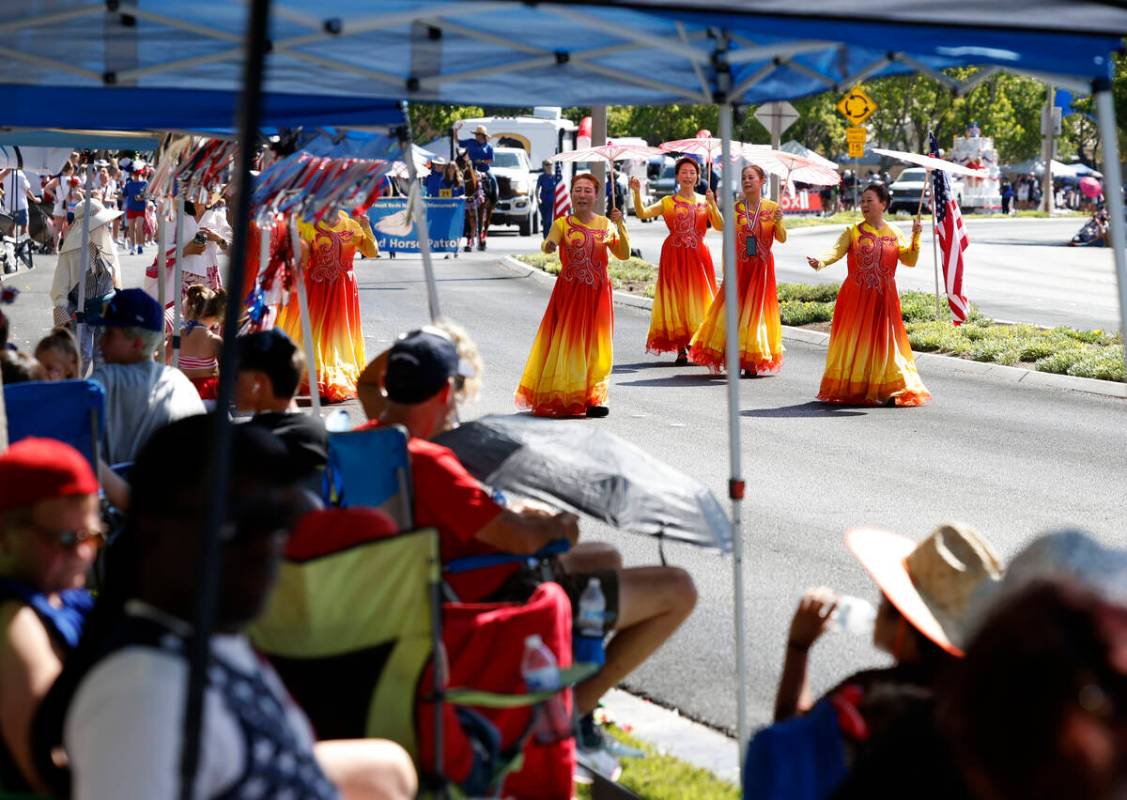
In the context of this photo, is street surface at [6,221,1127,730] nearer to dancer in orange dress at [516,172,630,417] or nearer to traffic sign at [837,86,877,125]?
dancer in orange dress at [516,172,630,417]

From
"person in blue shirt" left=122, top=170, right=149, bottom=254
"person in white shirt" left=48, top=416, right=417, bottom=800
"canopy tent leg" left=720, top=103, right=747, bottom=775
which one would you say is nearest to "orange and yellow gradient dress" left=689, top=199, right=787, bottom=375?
"canopy tent leg" left=720, top=103, right=747, bottom=775

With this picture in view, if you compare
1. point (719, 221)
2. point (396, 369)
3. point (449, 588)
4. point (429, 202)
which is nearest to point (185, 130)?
point (396, 369)

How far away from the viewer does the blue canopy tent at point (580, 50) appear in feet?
13.6

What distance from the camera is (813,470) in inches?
421

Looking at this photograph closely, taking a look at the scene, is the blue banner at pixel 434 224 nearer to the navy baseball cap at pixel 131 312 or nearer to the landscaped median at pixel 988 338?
the landscaped median at pixel 988 338

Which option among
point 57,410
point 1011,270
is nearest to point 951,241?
point 57,410

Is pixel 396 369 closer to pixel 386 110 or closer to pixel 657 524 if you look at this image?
pixel 657 524

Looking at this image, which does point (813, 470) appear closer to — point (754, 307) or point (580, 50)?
point (754, 307)

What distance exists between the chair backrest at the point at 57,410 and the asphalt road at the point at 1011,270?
54.5ft

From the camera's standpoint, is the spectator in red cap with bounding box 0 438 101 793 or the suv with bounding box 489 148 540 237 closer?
the spectator in red cap with bounding box 0 438 101 793

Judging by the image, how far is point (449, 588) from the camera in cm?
455

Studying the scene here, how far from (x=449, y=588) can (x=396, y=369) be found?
76 cm

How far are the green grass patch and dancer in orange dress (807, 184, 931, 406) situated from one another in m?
8.99

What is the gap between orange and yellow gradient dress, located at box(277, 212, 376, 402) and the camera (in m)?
13.7
